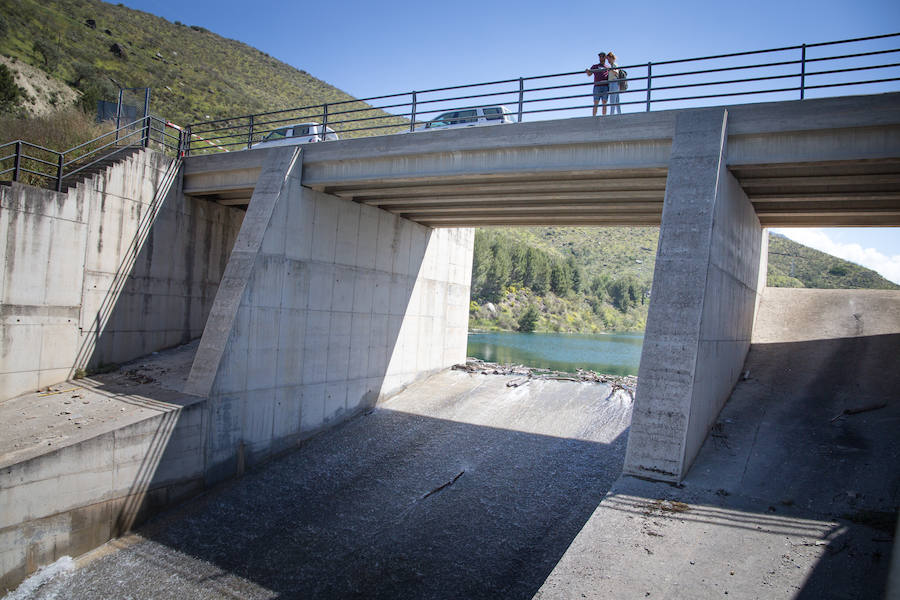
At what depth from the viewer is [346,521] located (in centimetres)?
1169

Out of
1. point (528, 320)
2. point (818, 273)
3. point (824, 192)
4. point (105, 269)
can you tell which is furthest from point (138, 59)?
point (818, 273)

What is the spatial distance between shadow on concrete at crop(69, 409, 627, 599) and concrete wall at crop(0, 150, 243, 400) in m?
5.52

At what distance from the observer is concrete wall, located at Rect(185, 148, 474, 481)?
13.1 metres

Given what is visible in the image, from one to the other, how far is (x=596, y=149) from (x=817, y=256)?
293 ft

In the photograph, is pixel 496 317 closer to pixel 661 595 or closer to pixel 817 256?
pixel 817 256

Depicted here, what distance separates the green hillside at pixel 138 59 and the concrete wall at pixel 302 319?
26140 mm

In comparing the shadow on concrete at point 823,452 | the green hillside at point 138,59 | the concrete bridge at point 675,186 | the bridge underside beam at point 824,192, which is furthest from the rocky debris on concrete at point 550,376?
the green hillside at point 138,59

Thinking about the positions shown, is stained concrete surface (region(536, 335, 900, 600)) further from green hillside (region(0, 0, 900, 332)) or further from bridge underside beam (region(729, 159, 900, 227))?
green hillside (region(0, 0, 900, 332))

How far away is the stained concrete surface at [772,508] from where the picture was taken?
6.29 metres

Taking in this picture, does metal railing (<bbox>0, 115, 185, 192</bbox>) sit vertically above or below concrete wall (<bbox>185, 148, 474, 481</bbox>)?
above

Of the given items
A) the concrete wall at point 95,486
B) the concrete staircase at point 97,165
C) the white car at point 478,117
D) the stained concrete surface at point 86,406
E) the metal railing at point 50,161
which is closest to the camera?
the concrete wall at point 95,486

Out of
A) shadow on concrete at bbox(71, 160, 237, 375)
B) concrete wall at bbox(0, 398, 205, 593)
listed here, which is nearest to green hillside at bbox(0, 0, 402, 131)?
shadow on concrete at bbox(71, 160, 237, 375)

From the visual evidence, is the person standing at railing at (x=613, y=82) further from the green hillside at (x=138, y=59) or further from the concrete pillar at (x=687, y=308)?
the green hillside at (x=138, y=59)

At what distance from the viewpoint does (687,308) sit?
9.41m
